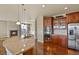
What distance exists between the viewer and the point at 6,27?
2.00 meters

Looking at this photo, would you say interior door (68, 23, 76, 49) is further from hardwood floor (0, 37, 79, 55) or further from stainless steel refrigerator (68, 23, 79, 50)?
hardwood floor (0, 37, 79, 55)

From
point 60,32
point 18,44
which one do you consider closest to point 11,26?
point 18,44

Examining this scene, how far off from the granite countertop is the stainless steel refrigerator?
630mm

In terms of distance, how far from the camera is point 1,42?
1.92m

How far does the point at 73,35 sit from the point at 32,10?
0.81 metres

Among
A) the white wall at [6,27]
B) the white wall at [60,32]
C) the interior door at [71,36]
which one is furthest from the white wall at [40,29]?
the interior door at [71,36]

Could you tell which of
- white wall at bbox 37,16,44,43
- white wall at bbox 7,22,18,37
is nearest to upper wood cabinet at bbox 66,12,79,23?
white wall at bbox 37,16,44,43

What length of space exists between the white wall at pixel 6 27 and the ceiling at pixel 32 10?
71 millimetres

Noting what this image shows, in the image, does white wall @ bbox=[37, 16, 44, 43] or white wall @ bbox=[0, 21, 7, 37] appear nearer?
white wall @ bbox=[0, 21, 7, 37]

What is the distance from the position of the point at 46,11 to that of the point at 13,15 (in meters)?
0.54

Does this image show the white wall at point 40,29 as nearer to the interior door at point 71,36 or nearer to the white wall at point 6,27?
the white wall at point 6,27

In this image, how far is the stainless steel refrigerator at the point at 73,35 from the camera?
2.03 m

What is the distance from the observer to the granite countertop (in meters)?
1.93
